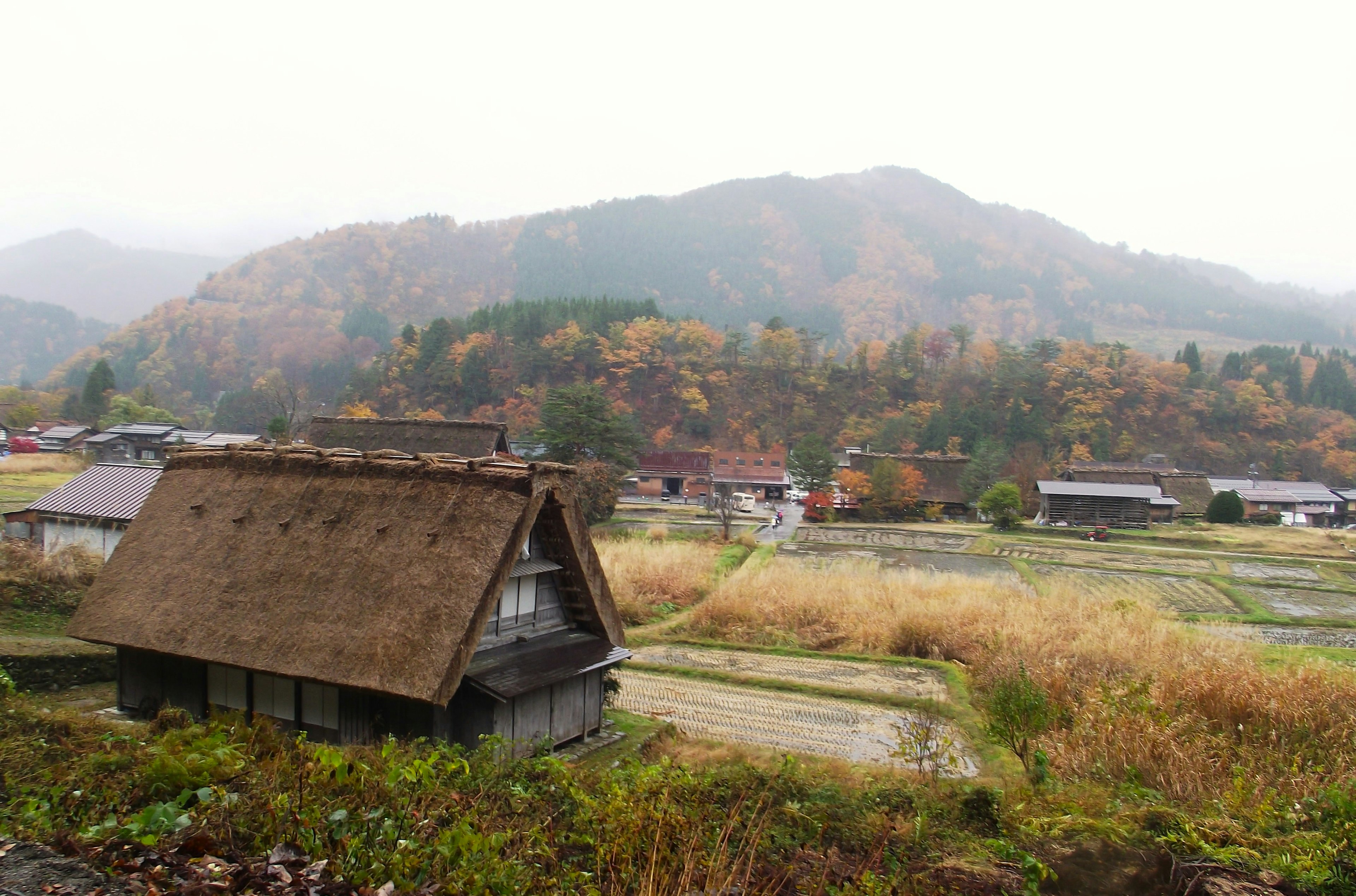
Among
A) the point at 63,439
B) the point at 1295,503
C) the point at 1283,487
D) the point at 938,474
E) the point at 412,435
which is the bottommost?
the point at 1295,503

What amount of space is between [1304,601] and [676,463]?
3282 centimetres

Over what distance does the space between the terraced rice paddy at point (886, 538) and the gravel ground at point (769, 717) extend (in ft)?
64.7

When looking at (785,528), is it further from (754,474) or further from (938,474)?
(938,474)

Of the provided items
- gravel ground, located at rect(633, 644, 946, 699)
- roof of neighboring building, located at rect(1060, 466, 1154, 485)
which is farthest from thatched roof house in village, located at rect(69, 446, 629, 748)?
roof of neighboring building, located at rect(1060, 466, 1154, 485)

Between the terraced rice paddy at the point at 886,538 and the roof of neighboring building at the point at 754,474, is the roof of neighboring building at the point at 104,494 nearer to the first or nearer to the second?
the terraced rice paddy at the point at 886,538

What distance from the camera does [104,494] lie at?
1590 centimetres

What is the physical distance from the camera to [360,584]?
8398 millimetres

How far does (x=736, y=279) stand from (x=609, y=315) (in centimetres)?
8504

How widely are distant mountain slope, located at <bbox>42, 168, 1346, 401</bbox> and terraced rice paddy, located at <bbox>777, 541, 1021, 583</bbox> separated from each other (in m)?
69.6

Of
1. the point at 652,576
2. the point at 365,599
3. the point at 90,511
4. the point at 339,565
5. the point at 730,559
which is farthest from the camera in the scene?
the point at 730,559

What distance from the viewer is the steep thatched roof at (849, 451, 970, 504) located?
4569cm

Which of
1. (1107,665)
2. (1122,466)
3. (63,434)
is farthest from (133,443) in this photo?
(1122,466)

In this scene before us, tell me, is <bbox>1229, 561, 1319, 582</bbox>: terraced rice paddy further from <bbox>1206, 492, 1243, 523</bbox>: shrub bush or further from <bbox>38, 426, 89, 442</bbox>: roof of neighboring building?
<bbox>38, 426, 89, 442</bbox>: roof of neighboring building


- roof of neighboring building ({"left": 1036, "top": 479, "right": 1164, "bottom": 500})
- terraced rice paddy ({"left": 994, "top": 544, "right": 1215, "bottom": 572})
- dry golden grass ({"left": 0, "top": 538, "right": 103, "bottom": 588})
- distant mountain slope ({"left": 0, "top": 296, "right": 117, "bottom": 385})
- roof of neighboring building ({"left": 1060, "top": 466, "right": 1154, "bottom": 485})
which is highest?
distant mountain slope ({"left": 0, "top": 296, "right": 117, "bottom": 385})
